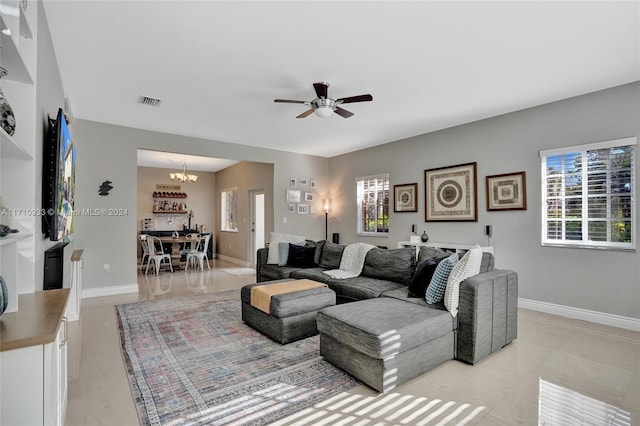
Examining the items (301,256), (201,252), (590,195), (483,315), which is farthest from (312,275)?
(201,252)

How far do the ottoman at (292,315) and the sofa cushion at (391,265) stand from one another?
819mm

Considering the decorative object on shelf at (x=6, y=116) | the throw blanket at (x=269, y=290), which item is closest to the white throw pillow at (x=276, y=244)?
the throw blanket at (x=269, y=290)

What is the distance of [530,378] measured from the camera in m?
2.41

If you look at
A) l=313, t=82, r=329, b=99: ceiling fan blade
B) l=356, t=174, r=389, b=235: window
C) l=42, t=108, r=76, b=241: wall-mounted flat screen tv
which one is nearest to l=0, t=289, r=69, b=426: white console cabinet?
l=42, t=108, r=76, b=241: wall-mounted flat screen tv

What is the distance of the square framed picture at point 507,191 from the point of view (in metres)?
→ 4.38

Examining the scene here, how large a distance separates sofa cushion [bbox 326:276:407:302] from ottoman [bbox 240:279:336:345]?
299 mm

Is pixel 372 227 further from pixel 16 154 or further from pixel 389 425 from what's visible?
pixel 16 154

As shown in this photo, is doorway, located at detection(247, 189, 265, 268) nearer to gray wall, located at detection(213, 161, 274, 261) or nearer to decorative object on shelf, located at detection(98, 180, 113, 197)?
gray wall, located at detection(213, 161, 274, 261)

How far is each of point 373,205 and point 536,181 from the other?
3044mm

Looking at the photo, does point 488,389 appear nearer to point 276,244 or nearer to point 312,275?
point 312,275

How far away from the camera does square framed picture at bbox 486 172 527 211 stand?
4.38 meters

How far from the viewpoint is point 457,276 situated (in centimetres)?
271

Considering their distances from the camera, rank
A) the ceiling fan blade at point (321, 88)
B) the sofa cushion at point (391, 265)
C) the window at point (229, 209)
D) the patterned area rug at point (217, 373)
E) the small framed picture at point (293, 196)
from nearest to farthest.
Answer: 1. the patterned area rug at point (217, 373)
2. the ceiling fan blade at point (321, 88)
3. the sofa cushion at point (391, 265)
4. the small framed picture at point (293, 196)
5. the window at point (229, 209)

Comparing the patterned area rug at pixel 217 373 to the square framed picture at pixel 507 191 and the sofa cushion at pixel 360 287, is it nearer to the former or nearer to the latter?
the sofa cushion at pixel 360 287
